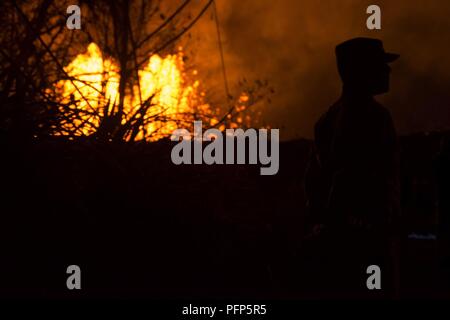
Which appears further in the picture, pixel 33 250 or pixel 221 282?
pixel 221 282

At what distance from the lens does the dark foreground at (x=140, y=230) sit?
5.68m

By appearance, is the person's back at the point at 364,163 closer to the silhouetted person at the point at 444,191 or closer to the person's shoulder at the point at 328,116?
the person's shoulder at the point at 328,116

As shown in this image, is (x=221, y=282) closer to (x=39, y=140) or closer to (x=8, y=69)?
(x=39, y=140)

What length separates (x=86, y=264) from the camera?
5.84 metres

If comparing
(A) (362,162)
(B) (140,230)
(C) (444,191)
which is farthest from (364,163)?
(C) (444,191)

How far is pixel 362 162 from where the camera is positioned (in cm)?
493

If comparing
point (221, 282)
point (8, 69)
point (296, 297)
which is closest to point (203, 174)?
point (221, 282)

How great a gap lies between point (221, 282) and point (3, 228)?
71.6 inches

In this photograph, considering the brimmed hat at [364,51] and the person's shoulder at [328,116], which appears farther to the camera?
the person's shoulder at [328,116]
